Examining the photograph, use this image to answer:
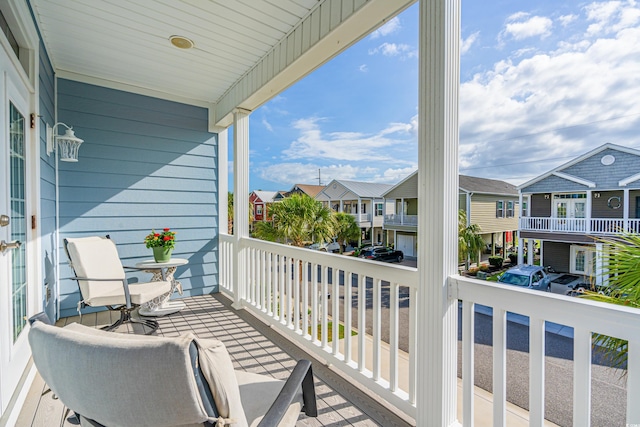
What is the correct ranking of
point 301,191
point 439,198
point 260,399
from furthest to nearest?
point 301,191
point 439,198
point 260,399

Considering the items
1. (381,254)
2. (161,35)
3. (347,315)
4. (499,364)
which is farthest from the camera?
(161,35)

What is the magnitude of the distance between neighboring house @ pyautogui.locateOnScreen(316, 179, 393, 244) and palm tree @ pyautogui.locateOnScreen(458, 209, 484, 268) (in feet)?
2.11

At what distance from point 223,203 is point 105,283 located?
189cm

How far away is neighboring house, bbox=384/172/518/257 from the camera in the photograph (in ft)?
4.76

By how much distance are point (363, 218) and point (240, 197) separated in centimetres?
178

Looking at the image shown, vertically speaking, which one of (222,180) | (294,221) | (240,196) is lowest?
(294,221)

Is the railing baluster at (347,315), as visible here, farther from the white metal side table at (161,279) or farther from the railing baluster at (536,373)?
the white metal side table at (161,279)

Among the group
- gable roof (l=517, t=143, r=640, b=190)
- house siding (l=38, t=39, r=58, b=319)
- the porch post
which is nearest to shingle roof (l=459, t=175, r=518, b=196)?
the porch post

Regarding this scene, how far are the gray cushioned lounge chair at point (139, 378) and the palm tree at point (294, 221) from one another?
4047 mm

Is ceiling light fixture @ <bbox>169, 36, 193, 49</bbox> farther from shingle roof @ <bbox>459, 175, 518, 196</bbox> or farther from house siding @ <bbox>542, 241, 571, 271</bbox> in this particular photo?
house siding @ <bbox>542, 241, 571, 271</bbox>

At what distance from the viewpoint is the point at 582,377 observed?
114 cm

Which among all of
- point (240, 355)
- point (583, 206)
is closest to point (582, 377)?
point (583, 206)

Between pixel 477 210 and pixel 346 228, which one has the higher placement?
pixel 477 210

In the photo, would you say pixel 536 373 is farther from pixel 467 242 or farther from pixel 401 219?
pixel 401 219
